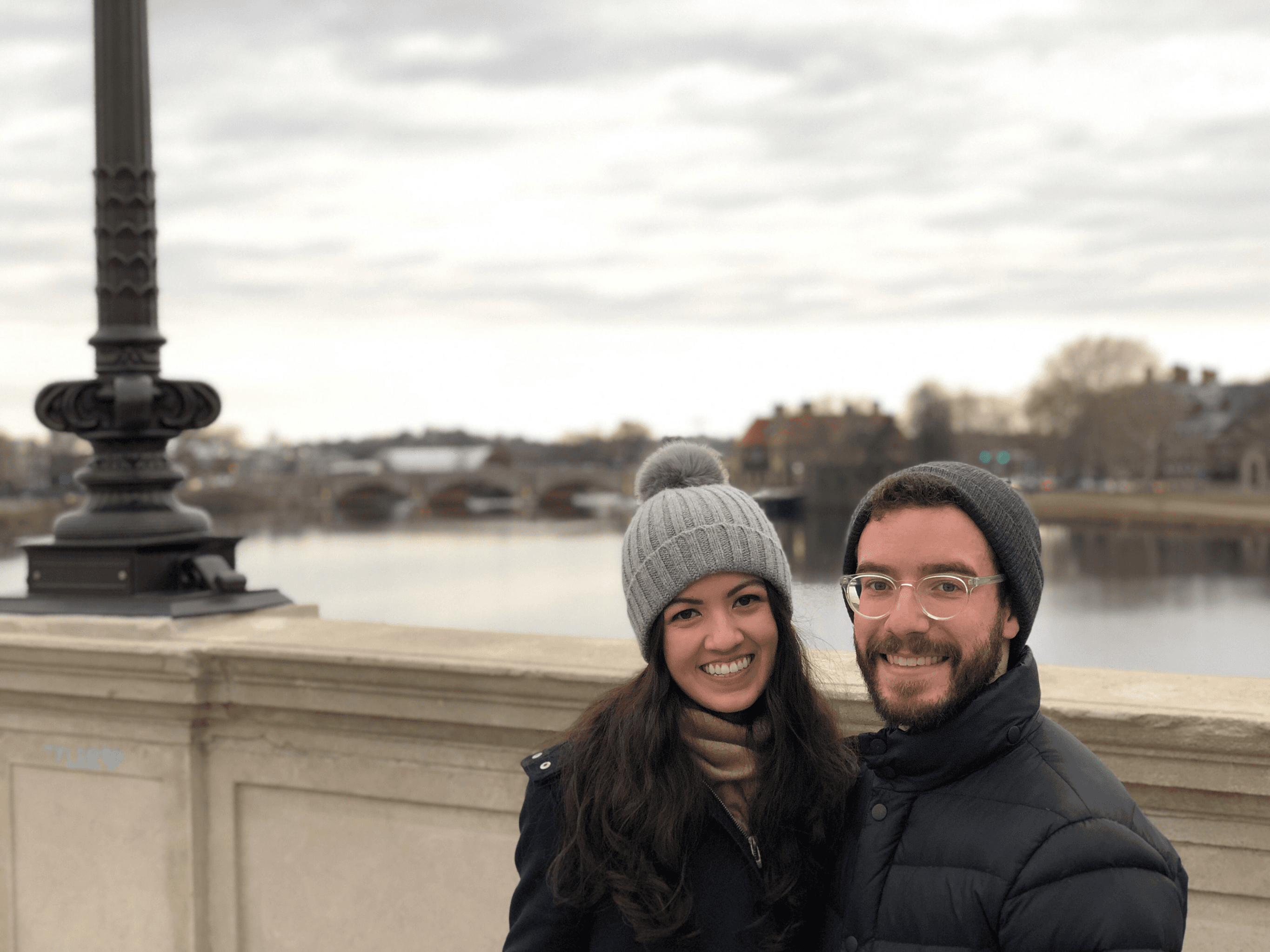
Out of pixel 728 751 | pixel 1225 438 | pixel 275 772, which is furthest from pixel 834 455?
pixel 1225 438

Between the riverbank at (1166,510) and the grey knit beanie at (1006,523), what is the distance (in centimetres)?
5524

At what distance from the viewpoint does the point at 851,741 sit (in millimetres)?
1718

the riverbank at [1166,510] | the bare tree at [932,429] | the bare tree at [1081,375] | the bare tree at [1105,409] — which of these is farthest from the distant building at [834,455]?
the bare tree at [1081,375]

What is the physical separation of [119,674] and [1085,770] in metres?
2.20

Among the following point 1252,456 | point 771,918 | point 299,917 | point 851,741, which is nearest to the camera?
point 771,918

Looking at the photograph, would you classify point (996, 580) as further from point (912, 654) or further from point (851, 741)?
point (851, 741)

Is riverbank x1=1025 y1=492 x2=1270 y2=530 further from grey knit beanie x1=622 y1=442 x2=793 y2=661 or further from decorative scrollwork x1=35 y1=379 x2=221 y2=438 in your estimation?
grey knit beanie x1=622 y1=442 x2=793 y2=661

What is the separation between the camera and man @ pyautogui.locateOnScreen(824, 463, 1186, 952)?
4.03 ft

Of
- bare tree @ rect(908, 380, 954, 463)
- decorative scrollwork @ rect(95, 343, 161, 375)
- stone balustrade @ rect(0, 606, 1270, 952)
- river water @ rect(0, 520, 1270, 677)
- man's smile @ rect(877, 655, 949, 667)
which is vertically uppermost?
decorative scrollwork @ rect(95, 343, 161, 375)

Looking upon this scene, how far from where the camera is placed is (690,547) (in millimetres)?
1669

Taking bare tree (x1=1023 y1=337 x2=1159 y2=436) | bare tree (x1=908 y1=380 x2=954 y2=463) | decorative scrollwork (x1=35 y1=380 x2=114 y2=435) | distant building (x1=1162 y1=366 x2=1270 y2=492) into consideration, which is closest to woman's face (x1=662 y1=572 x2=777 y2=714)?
decorative scrollwork (x1=35 y1=380 x2=114 y2=435)

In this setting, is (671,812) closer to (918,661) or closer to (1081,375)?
(918,661)

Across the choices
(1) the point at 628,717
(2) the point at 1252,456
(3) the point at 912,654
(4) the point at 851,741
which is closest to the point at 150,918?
(1) the point at 628,717

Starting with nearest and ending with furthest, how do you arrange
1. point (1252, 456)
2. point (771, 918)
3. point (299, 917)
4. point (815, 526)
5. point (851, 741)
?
1. point (771, 918)
2. point (851, 741)
3. point (299, 917)
4. point (815, 526)
5. point (1252, 456)
